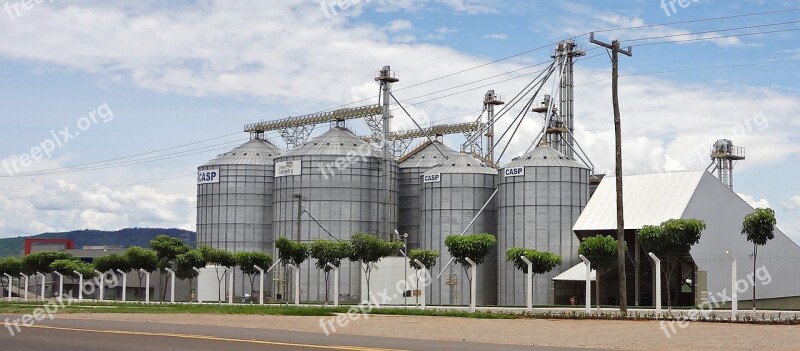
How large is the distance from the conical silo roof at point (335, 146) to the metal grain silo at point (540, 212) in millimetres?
20665

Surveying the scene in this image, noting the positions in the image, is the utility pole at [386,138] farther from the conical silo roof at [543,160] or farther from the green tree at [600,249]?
the green tree at [600,249]

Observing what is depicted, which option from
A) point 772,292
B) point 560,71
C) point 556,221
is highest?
point 560,71

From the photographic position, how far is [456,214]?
86.2m

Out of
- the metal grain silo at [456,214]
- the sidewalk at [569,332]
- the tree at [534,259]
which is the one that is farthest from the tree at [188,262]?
the sidewalk at [569,332]

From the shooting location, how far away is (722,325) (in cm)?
3459

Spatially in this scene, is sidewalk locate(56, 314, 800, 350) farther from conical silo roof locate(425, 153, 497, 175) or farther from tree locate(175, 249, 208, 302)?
conical silo roof locate(425, 153, 497, 175)

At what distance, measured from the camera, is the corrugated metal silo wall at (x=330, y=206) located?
304 feet

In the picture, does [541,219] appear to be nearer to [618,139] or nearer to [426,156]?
[426,156]

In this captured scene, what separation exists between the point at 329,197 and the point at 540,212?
24478 millimetres

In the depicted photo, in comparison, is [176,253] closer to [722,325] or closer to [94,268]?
[94,268]

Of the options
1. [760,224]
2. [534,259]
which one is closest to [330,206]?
[534,259]

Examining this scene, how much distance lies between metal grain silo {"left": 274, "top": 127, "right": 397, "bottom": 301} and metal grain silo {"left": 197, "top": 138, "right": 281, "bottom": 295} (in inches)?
251

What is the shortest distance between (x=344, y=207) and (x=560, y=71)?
85.6 feet

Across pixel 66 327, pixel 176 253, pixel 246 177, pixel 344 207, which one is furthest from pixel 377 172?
pixel 66 327
